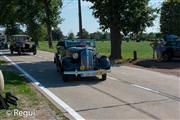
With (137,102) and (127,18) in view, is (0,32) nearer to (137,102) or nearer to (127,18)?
(127,18)

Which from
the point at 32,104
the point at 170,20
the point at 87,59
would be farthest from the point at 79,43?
the point at 170,20

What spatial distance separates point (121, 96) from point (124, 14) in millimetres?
18391

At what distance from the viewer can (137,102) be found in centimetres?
1152

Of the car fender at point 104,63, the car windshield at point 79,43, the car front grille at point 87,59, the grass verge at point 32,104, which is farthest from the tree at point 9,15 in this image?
the grass verge at point 32,104

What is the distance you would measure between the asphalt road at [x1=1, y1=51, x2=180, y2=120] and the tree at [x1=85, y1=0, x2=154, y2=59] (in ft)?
40.5

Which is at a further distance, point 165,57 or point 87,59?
point 165,57

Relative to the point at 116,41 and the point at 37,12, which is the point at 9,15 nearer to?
the point at 37,12

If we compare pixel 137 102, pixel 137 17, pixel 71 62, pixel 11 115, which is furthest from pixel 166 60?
pixel 11 115

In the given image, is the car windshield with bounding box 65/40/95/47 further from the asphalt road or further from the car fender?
the car fender

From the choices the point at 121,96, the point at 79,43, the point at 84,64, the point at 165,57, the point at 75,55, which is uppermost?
the point at 79,43

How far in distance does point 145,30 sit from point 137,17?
156cm

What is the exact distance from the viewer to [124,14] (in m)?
30.6

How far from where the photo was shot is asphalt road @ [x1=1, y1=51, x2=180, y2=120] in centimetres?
1004

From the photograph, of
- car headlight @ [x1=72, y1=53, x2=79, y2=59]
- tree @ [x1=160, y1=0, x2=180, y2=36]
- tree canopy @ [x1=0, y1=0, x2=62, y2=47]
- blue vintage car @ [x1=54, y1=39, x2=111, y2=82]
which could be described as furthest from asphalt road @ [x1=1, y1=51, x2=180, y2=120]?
tree @ [x1=160, y1=0, x2=180, y2=36]
